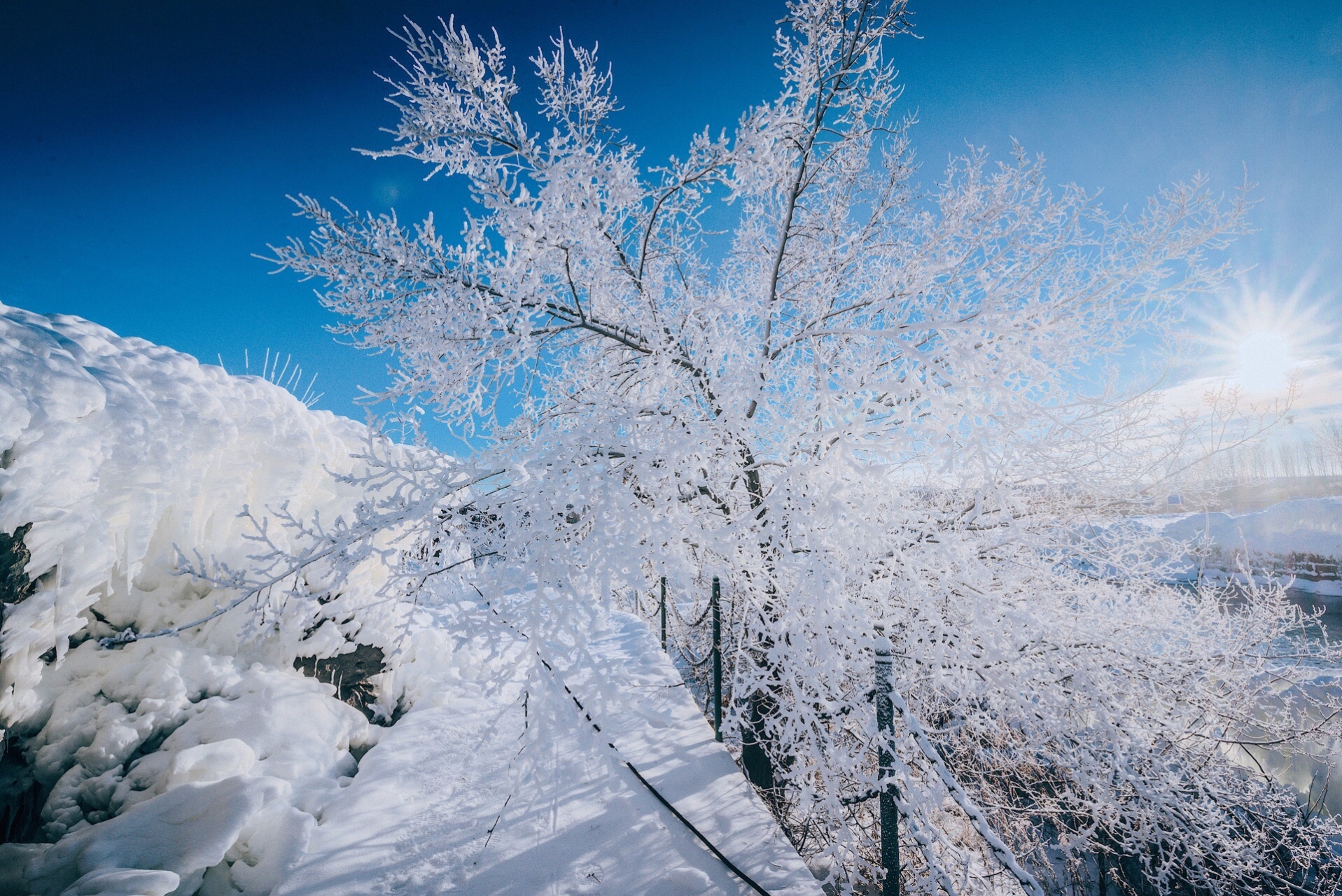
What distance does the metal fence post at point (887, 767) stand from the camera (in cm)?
223

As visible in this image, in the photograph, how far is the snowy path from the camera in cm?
238

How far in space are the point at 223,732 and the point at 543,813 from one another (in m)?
2.33

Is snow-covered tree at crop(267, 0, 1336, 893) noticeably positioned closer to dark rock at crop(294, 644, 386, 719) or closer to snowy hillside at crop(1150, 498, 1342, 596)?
dark rock at crop(294, 644, 386, 719)

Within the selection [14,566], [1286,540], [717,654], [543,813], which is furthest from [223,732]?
[1286,540]

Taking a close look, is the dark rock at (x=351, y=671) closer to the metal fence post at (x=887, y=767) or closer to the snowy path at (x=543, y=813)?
the snowy path at (x=543, y=813)

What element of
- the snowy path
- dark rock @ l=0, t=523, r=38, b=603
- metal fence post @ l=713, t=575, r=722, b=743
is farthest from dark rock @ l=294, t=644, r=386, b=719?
metal fence post @ l=713, t=575, r=722, b=743

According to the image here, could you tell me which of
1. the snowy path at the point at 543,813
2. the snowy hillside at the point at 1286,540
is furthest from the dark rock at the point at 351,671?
the snowy hillside at the point at 1286,540

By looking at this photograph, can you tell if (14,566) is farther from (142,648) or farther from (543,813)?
(543,813)

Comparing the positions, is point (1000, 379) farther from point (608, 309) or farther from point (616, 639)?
point (616, 639)

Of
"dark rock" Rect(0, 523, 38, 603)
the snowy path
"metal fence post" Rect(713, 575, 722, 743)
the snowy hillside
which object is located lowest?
the snowy hillside

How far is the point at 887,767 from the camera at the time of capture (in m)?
2.36

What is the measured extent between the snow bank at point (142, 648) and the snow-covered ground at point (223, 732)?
0.01 meters

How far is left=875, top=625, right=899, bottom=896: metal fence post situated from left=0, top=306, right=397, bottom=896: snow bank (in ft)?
9.90

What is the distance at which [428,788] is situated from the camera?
127 inches
